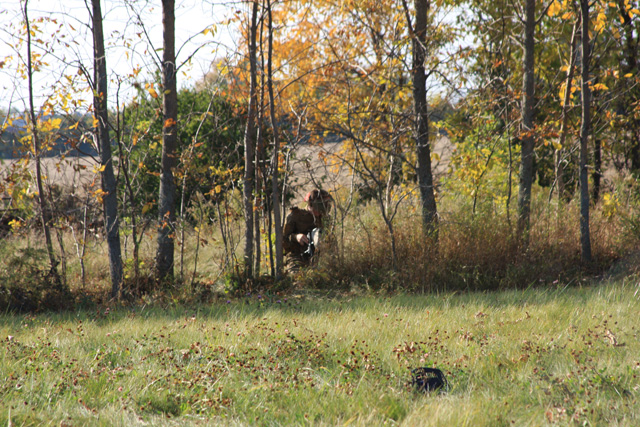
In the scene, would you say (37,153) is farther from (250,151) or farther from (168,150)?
(250,151)

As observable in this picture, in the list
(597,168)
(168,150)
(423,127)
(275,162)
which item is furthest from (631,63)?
(168,150)

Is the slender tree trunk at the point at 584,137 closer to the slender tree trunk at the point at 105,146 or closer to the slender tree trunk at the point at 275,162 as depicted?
the slender tree trunk at the point at 275,162

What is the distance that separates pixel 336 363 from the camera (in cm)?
359

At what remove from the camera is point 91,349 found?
4.02 metres

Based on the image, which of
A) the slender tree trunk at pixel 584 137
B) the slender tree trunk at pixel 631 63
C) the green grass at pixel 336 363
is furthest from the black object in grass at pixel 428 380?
the slender tree trunk at pixel 631 63

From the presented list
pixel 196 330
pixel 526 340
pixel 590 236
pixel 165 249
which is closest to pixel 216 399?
pixel 196 330

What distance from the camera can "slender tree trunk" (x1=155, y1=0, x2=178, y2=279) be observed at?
6.26m

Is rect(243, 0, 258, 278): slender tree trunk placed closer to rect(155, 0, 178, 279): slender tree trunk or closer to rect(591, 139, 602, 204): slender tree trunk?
rect(155, 0, 178, 279): slender tree trunk

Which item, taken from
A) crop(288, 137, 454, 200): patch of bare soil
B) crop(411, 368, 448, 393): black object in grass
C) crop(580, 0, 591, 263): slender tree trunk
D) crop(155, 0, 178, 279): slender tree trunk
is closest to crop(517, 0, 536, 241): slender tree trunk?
crop(580, 0, 591, 263): slender tree trunk

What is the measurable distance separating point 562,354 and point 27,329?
4.55 metres

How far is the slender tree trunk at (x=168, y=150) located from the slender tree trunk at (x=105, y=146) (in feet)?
1.68

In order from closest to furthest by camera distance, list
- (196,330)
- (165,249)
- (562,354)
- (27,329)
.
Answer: (562,354) < (196,330) < (27,329) < (165,249)

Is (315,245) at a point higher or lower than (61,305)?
higher

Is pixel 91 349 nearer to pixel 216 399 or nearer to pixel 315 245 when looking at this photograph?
pixel 216 399
